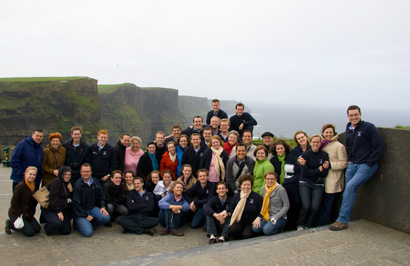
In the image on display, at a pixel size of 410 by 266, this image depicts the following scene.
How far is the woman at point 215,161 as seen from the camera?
7215 millimetres

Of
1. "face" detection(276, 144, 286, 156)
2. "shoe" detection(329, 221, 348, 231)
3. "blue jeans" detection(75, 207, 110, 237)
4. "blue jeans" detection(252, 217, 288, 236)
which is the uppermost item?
"face" detection(276, 144, 286, 156)

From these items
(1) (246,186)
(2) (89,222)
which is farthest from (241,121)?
(2) (89,222)

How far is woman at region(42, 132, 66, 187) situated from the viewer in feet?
23.4

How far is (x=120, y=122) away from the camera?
10400 cm

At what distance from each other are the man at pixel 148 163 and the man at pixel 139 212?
528mm

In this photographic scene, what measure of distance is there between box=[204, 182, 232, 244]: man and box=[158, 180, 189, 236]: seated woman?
623 millimetres

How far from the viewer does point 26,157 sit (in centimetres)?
694

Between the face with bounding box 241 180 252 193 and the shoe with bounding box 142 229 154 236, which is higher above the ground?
the face with bounding box 241 180 252 193

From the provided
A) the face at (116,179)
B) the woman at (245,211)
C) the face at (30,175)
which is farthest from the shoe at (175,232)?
the face at (30,175)

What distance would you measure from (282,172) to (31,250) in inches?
191

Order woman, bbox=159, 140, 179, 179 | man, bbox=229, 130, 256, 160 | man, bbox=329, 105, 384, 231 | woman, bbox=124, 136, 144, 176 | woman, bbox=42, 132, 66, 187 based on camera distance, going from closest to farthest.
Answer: man, bbox=329, 105, 384, 231 → woman, bbox=42, 132, 66, 187 → man, bbox=229, 130, 256, 160 → woman, bbox=159, 140, 179, 179 → woman, bbox=124, 136, 144, 176

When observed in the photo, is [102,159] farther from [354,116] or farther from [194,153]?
[354,116]

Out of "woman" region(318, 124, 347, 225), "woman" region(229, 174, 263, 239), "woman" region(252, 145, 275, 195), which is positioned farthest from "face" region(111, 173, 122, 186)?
"woman" region(318, 124, 347, 225)

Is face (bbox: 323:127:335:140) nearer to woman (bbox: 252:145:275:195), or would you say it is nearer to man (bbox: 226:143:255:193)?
woman (bbox: 252:145:275:195)
